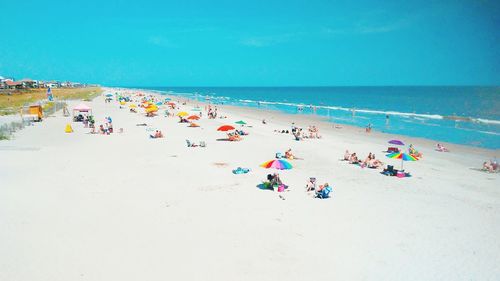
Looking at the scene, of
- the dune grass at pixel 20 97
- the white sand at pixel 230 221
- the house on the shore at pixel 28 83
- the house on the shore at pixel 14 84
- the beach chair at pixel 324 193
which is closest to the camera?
the white sand at pixel 230 221

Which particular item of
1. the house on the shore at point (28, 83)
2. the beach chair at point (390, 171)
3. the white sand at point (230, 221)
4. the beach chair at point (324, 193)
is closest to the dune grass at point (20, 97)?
the house on the shore at point (28, 83)

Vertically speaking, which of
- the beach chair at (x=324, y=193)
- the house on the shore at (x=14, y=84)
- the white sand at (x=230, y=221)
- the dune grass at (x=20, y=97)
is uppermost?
the house on the shore at (x=14, y=84)

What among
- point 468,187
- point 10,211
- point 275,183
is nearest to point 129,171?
point 10,211

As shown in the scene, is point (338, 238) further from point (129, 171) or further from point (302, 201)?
point (129, 171)

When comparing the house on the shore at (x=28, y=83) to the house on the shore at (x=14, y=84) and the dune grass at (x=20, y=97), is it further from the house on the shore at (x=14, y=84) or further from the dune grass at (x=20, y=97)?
the dune grass at (x=20, y=97)

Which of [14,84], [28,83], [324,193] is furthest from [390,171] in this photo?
[28,83]

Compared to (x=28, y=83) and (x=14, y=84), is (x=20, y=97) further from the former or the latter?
(x=28, y=83)

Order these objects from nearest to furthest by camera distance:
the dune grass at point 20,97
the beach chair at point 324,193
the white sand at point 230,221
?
the white sand at point 230,221 < the beach chair at point 324,193 < the dune grass at point 20,97

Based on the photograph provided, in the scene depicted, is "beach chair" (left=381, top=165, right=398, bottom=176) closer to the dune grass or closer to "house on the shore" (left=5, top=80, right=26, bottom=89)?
the dune grass

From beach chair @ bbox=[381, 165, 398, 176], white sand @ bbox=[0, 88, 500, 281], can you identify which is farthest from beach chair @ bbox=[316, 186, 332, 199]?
beach chair @ bbox=[381, 165, 398, 176]
